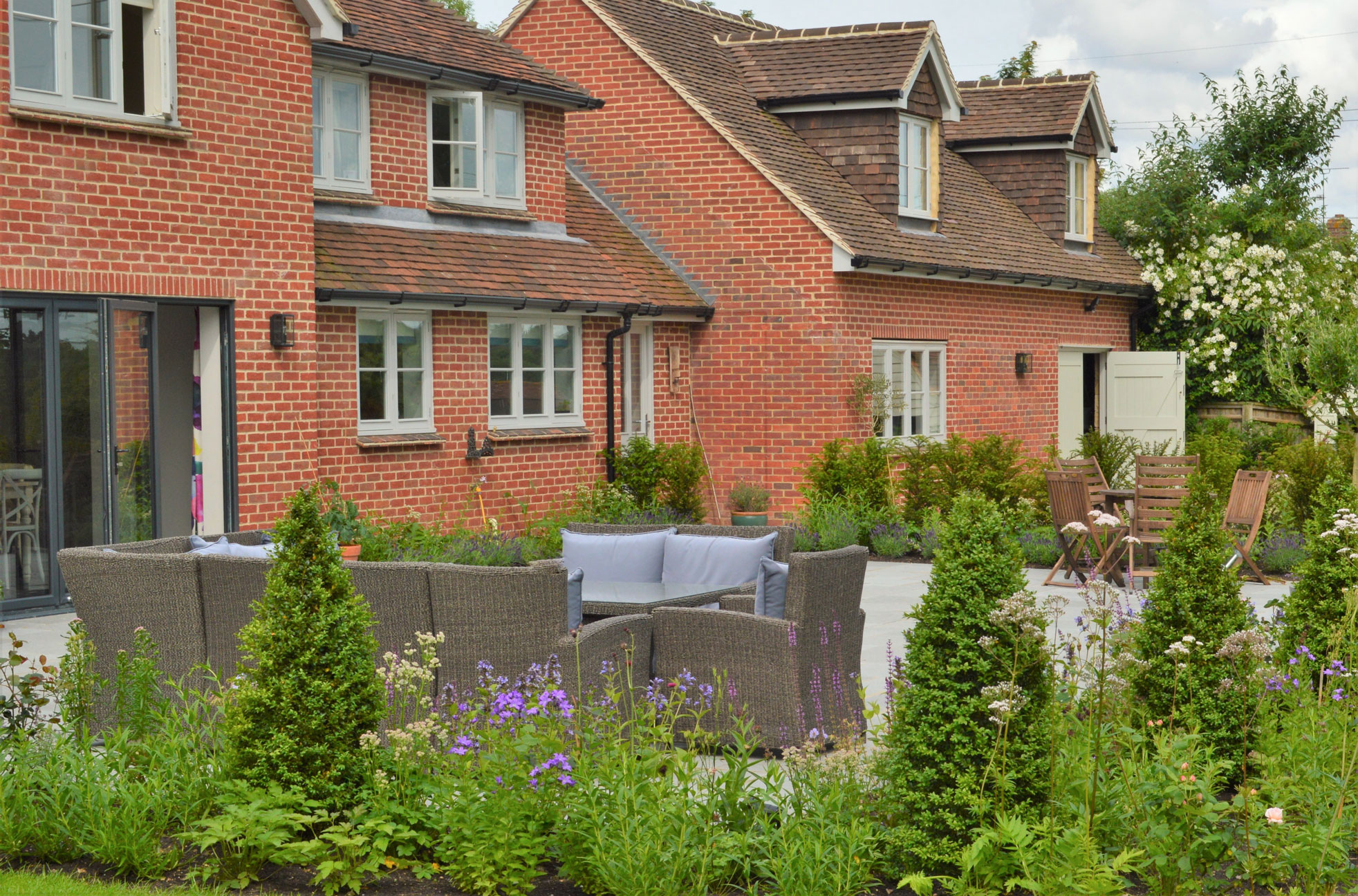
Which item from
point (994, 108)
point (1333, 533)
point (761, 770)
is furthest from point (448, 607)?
point (994, 108)

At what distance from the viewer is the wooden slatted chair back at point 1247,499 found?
1243 cm

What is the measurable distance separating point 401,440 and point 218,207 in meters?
3.20

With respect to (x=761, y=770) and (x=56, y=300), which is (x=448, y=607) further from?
(x=56, y=300)

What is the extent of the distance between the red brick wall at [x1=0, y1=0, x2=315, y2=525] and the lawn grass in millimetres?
6475

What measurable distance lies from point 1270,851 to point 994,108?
20166 mm

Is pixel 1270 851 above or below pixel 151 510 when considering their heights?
below

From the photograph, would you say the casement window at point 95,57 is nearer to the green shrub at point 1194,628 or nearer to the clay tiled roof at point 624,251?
the clay tiled roof at point 624,251

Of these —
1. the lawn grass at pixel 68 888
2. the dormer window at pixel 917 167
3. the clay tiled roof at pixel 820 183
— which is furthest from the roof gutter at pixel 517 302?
the lawn grass at pixel 68 888

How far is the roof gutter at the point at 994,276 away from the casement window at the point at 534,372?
11.4 ft

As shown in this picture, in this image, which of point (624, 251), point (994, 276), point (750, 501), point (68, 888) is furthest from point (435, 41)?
point (68, 888)

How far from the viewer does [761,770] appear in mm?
6742

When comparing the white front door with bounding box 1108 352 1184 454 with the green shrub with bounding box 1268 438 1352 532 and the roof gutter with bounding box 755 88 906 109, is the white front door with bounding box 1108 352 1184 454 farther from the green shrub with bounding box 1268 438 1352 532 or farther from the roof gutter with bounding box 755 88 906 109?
the roof gutter with bounding box 755 88 906 109

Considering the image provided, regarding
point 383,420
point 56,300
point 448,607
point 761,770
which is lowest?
point 761,770

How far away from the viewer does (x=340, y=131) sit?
1435cm
